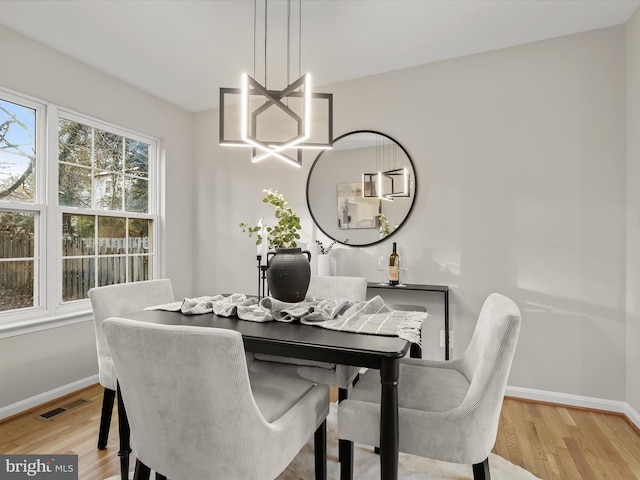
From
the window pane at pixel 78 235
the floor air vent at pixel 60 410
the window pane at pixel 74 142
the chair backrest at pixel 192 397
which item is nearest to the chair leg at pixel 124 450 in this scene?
the chair backrest at pixel 192 397

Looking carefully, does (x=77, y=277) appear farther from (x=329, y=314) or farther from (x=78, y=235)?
(x=329, y=314)

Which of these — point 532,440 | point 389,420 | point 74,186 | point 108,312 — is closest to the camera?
point 389,420

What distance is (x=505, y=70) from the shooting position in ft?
8.93

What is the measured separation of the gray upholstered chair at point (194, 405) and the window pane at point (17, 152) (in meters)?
2.06

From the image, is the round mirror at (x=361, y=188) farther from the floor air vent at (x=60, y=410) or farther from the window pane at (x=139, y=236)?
the floor air vent at (x=60, y=410)

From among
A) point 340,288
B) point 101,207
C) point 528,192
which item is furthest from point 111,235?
point 528,192

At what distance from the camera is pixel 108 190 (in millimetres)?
3172

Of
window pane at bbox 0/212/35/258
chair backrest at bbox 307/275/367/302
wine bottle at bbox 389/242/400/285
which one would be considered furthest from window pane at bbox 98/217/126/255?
wine bottle at bbox 389/242/400/285

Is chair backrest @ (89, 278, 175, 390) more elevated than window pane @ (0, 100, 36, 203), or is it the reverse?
window pane @ (0, 100, 36, 203)

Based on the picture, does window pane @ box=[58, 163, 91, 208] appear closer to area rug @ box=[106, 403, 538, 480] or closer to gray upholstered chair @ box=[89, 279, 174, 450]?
gray upholstered chair @ box=[89, 279, 174, 450]

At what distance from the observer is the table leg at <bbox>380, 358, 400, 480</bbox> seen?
4.05ft

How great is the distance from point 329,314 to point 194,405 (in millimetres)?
763

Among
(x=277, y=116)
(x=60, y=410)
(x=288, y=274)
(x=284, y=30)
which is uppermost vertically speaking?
(x=284, y=30)

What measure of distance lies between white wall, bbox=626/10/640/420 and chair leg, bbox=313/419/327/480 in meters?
2.06
